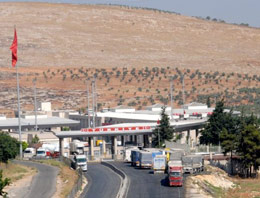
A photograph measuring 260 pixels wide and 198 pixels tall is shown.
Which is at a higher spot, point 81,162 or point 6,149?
point 6,149

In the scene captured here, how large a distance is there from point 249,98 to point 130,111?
111 feet

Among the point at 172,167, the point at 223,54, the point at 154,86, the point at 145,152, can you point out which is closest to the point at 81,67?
the point at 154,86

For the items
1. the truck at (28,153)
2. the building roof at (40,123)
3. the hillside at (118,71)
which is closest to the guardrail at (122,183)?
the truck at (28,153)

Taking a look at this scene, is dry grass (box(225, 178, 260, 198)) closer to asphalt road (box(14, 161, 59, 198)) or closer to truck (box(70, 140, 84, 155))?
asphalt road (box(14, 161, 59, 198))

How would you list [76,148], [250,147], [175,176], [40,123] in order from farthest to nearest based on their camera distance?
1. [40,123]
2. [76,148]
3. [250,147]
4. [175,176]

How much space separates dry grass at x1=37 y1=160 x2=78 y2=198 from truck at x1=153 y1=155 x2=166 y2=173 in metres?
6.27

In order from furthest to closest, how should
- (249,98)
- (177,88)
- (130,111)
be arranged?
(177,88) → (249,98) → (130,111)

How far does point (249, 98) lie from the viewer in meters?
139

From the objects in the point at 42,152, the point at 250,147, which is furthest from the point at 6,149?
the point at 250,147

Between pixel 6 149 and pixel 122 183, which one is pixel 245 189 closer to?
pixel 122 183

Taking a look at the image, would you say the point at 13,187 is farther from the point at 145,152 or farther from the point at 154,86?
the point at 154,86

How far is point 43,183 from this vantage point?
5338 cm

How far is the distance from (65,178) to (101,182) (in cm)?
329

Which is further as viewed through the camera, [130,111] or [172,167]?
[130,111]
